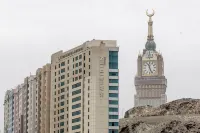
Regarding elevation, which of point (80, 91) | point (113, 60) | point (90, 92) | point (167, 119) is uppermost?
point (113, 60)

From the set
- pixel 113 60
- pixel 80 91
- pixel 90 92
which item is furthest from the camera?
pixel 80 91

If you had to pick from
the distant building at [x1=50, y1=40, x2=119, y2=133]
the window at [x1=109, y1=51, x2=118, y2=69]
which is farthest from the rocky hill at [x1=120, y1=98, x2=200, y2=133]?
the window at [x1=109, y1=51, x2=118, y2=69]

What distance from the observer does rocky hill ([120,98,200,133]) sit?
5794 cm

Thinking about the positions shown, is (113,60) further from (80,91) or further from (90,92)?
(80,91)

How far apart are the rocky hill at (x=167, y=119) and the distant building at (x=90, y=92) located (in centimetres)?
6040

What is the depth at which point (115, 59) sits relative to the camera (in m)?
130

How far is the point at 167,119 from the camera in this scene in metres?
59.6

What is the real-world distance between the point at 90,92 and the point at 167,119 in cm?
6957

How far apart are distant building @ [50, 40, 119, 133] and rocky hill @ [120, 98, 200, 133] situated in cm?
6040

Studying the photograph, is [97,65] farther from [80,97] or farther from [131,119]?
[131,119]

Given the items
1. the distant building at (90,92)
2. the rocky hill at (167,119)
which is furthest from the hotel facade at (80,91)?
the rocky hill at (167,119)

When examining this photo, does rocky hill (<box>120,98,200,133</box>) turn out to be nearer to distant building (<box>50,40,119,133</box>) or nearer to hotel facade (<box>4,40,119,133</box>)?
distant building (<box>50,40,119,133</box>)

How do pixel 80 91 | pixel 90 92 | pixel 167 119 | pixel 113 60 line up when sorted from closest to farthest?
pixel 167 119 → pixel 90 92 → pixel 113 60 → pixel 80 91

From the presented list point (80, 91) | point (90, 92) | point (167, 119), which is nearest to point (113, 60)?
point (90, 92)
